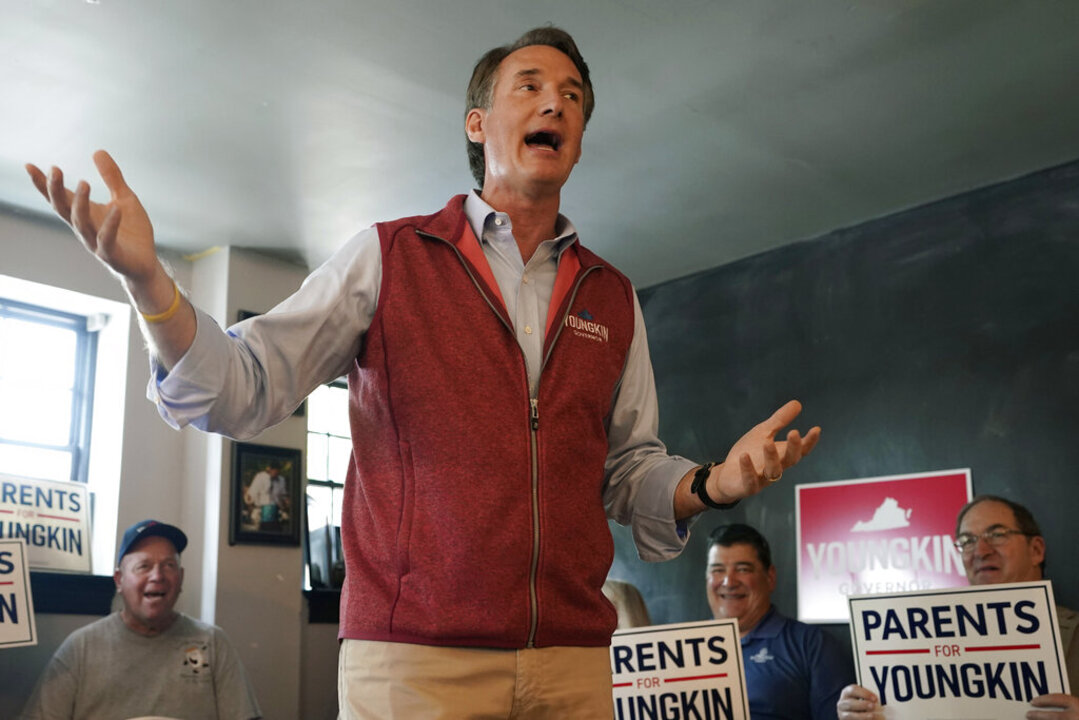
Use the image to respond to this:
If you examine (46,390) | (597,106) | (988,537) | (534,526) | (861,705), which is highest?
(597,106)

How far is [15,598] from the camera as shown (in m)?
3.55

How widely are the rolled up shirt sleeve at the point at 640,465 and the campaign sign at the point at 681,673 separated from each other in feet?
5.22

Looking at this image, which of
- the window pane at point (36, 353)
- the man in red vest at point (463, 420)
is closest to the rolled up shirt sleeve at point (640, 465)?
the man in red vest at point (463, 420)

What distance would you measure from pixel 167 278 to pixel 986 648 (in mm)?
2346

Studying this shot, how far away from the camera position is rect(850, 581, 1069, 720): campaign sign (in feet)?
8.56

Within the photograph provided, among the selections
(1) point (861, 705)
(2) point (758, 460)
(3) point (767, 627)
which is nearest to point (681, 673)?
(1) point (861, 705)

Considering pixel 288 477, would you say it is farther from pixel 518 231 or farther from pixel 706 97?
pixel 518 231

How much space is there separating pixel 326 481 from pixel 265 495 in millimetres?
506

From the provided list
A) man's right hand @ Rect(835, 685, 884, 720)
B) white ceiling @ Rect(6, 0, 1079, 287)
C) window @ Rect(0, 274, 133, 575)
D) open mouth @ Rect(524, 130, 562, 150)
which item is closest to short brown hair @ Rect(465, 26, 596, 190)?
open mouth @ Rect(524, 130, 562, 150)

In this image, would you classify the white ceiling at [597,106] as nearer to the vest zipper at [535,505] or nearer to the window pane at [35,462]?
the window pane at [35,462]

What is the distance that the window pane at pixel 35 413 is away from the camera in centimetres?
446

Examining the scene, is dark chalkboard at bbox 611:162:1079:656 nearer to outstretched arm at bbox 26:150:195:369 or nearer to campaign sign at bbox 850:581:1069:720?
campaign sign at bbox 850:581:1069:720

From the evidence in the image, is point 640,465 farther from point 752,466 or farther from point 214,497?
point 214,497

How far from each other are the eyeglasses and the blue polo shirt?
554mm
